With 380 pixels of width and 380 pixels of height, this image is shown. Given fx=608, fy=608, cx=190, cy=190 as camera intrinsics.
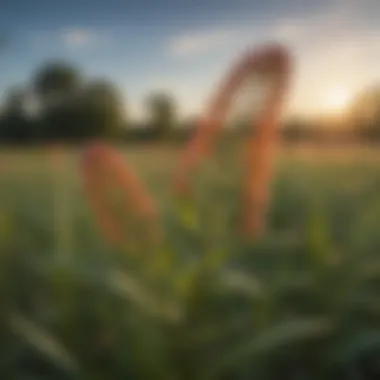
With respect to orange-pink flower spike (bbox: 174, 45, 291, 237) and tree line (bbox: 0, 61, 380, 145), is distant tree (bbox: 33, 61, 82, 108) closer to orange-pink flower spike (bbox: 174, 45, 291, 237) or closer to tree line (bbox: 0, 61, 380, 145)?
tree line (bbox: 0, 61, 380, 145)

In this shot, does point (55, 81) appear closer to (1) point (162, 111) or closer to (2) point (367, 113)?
(1) point (162, 111)

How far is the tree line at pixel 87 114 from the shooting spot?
929mm

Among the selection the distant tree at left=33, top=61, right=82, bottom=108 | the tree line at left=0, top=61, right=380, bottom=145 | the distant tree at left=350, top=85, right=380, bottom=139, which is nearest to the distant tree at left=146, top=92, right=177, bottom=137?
the tree line at left=0, top=61, right=380, bottom=145

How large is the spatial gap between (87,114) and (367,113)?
1.43ft

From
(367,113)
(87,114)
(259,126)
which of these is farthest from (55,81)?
(367,113)

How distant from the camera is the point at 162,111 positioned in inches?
36.9

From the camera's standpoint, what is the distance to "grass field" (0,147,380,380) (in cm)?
87

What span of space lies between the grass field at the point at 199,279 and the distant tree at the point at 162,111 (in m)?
0.04

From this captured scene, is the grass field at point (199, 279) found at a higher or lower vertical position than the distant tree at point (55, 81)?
lower

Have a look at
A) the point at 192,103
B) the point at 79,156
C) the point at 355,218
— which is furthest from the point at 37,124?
the point at 355,218

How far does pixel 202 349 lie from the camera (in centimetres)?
87

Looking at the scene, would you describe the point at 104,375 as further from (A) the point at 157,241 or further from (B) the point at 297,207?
(B) the point at 297,207

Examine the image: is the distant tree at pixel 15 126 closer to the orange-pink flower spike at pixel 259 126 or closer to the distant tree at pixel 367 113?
the orange-pink flower spike at pixel 259 126

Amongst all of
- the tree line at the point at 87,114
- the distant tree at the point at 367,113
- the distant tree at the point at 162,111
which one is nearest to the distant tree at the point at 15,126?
the tree line at the point at 87,114
